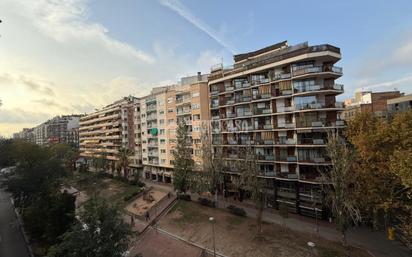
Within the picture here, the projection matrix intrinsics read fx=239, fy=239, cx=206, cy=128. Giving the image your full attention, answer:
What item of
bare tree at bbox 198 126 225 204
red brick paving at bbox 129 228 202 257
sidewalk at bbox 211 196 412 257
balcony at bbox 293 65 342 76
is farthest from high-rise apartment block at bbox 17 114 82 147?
balcony at bbox 293 65 342 76

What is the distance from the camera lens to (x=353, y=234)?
1278 inches

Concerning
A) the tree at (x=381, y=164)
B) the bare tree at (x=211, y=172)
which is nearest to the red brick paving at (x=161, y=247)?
the bare tree at (x=211, y=172)

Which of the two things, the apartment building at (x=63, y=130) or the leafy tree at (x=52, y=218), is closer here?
the leafy tree at (x=52, y=218)

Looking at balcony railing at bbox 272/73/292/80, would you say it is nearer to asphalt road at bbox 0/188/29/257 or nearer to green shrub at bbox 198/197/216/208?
green shrub at bbox 198/197/216/208

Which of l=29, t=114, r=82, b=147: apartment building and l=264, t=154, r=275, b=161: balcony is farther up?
l=29, t=114, r=82, b=147: apartment building

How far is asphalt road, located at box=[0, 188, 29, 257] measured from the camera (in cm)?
3519

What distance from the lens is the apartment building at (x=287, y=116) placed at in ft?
124

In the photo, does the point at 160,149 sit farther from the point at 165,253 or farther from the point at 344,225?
the point at 344,225

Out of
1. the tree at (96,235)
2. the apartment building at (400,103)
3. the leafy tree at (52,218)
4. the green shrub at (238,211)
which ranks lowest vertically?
the green shrub at (238,211)

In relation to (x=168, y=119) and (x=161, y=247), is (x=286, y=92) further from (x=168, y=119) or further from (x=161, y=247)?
(x=168, y=119)

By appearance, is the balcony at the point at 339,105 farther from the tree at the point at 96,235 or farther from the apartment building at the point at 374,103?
the tree at the point at 96,235

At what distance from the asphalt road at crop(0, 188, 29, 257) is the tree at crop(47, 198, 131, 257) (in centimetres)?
2125

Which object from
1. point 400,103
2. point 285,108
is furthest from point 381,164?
point 400,103

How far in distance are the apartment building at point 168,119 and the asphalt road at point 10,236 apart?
31887 millimetres
